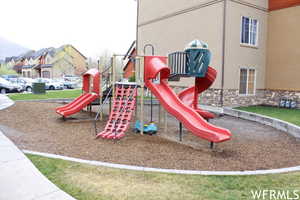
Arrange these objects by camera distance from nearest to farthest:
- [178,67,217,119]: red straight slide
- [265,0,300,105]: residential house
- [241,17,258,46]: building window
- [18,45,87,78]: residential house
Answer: [178,67,217,119]: red straight slide
[265,0,300,105]: residential house
[241,17,258,46]: building window
[18,45,87,78]: residential house

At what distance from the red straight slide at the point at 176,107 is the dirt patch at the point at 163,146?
547 millimetres

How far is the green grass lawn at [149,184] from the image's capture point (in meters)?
3.95

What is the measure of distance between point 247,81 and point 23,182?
14277mm

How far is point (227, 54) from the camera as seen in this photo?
14148 millimetres

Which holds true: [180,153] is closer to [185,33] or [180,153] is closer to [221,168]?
[221,168]

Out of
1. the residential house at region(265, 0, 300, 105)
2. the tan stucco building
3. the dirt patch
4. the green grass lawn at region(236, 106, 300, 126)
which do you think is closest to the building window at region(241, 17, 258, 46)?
the tan stucco building

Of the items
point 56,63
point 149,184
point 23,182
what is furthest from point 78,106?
point 56,63

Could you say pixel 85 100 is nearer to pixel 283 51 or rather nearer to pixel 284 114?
pixel 284 114

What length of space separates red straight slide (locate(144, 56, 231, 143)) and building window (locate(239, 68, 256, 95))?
7.97 metres

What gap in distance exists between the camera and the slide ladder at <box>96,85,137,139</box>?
7.91m

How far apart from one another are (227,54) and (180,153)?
368 inches

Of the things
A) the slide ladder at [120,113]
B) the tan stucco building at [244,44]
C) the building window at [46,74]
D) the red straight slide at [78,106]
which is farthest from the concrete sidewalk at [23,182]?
the building window at [46,74]

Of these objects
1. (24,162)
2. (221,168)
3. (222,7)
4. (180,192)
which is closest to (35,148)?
(24,162)

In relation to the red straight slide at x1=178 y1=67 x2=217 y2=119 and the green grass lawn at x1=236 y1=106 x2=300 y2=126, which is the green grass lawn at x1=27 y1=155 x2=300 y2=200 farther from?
the green grass lawn at x1=236 y1=106 x2=300 y2=126
